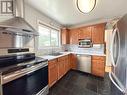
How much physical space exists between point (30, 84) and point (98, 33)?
119 inches

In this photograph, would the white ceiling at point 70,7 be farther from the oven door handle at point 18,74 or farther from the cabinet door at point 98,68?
the cabinet door at point 98,68

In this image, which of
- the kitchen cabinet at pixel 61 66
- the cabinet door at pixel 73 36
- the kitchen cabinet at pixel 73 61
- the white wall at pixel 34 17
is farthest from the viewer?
the cabinet door at pixel 73 36

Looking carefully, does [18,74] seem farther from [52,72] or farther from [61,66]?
[61,66]

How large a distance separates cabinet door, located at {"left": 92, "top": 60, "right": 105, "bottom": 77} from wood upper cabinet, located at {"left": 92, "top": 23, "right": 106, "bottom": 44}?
82 centimetres

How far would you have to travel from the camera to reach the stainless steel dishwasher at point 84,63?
11.5 ft

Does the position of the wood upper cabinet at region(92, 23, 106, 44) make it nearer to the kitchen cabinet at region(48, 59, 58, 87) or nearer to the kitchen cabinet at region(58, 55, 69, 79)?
the kitchen cabinet at region(58, 55, 69, 79)

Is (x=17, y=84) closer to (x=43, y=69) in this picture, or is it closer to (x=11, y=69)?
(x=11, y=69)

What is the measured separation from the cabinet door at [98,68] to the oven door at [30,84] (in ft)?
6.66

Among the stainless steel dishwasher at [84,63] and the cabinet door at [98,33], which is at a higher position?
the cabinet door at [98,33]

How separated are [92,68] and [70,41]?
1769 mm

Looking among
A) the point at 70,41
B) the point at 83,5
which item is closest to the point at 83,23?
the point at 70,41

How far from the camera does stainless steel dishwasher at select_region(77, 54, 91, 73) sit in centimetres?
352

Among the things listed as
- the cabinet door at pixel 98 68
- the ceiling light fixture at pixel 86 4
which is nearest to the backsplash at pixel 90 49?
the cabinet door at pixel 98 68

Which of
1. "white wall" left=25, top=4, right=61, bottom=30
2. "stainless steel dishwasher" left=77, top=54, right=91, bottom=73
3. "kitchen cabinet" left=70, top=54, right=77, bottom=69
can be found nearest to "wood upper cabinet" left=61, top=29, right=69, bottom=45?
"kitchen cabinet" left=70, top=54, right=77, bottom=69
